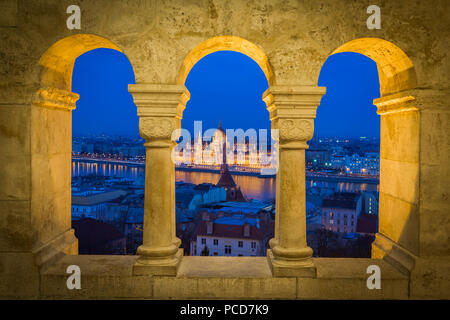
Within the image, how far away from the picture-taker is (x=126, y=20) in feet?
14.7

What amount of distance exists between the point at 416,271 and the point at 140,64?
4636 millimetres

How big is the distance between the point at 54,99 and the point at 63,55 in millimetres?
668

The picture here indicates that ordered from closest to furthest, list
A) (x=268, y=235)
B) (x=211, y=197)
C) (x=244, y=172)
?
(x=268, y=235), (x=211, y=197), (x=244, y=172)

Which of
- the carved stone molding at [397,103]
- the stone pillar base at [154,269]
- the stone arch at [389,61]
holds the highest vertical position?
the stone arch at [389,61]

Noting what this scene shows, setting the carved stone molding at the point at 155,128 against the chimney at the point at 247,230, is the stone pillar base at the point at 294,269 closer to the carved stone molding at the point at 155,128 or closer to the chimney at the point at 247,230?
the carved stone molding at the point at 155,128

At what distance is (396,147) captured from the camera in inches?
202

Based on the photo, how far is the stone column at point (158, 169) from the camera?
14.7ft

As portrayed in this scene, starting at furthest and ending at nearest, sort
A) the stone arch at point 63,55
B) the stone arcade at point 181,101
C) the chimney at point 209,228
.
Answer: the chimney at point 209,228
the stone arch at point 63,55
the stone arcade at point 181,101

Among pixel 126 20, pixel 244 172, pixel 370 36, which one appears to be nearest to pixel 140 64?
pixel 126 20

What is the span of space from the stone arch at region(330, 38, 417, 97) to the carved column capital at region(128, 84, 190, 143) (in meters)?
2.29

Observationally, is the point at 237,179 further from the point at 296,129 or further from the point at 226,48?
the point at 296,129

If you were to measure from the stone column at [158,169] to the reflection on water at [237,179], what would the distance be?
44.7 m

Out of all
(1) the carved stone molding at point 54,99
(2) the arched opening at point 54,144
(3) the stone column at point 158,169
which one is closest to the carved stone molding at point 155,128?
(3) the stone column at point 158,169
